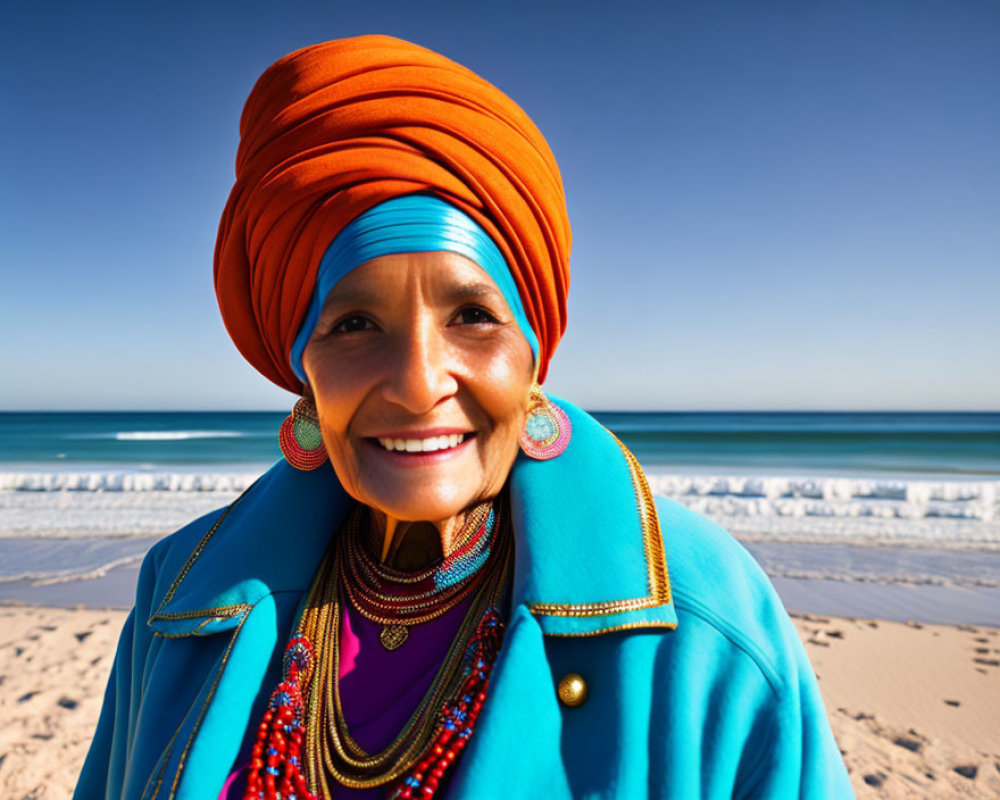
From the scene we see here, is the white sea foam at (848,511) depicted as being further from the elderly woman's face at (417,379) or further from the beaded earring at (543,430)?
the elderly woman's face at (417,379)

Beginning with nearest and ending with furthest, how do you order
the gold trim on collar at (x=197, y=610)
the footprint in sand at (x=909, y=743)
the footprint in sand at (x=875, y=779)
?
the gold trim on collar at (x=197, y=610) → the footprint in sand at (x=875, y=779) → the footprint in sand at (x=909, y=743)

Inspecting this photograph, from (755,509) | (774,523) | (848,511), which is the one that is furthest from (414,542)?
(848,511)

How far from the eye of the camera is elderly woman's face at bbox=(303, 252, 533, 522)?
116 cm

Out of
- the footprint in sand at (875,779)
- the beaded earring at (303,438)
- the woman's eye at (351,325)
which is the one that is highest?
the woman's eye at (351,325)

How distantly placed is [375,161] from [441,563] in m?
0.87

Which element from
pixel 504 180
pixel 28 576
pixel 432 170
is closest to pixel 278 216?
pixel 432 170

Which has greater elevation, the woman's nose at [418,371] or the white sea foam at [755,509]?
the white sea foam at [755,509]

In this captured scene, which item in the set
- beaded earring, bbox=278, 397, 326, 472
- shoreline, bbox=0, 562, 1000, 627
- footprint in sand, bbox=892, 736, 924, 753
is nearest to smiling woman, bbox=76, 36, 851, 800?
beaded earring, bbox=278, 397, 326, 472

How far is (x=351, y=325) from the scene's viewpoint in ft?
4.08

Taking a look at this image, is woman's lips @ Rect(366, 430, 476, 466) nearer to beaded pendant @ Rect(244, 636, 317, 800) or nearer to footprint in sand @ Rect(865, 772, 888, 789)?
beaded pendant @ Rect(244, 636, 317, 800)

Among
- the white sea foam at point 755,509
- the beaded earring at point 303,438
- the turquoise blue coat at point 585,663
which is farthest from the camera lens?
the white sea foam at point 755,509

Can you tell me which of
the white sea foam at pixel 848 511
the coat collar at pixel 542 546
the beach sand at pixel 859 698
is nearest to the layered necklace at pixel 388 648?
the coat collar at pixel 542 546

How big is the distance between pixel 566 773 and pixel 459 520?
555 millimetres

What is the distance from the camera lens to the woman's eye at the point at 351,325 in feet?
4.03
